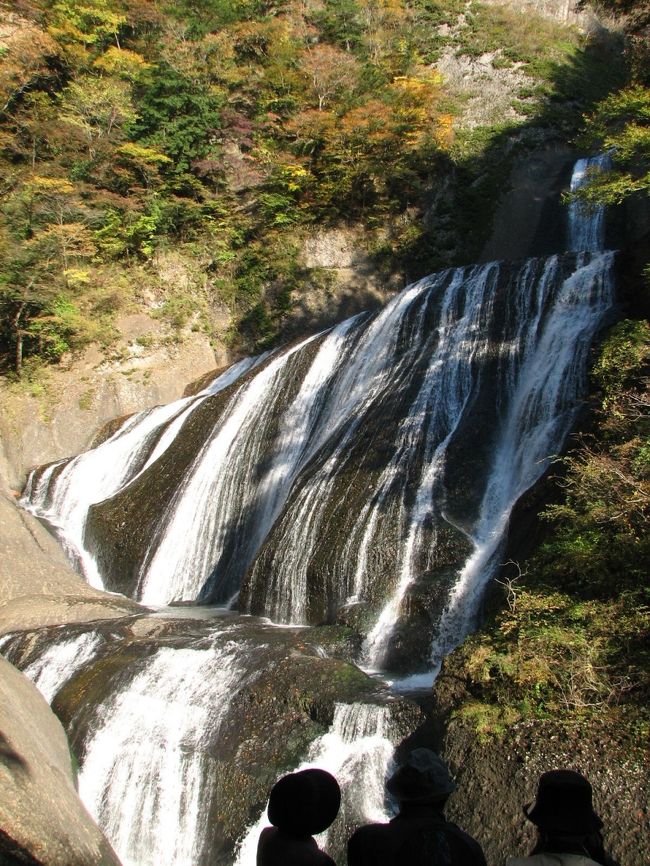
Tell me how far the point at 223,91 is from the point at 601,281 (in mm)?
19905

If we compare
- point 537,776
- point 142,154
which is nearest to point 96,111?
point 142,154

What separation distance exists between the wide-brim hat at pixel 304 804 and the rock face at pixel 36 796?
279 cm

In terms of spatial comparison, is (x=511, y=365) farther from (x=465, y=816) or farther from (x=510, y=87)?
(x=510, y=87)

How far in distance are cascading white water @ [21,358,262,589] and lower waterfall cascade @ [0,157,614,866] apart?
0.07 meters

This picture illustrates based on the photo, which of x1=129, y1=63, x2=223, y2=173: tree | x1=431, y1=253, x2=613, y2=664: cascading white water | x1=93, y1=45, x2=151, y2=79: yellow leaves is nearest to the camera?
x1=431, y1=253, x2=613, y2=664: cascading white water

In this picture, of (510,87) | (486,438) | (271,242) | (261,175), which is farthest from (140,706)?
(510,87)

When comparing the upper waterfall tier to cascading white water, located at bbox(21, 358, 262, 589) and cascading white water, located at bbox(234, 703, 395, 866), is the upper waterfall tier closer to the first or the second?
cascading white water, located at bbox(21, 358, 262, 589)

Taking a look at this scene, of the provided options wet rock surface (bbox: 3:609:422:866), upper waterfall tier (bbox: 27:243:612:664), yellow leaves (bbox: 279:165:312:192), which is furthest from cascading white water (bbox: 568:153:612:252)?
wet rock surface (bbox: 3:609:422:866)

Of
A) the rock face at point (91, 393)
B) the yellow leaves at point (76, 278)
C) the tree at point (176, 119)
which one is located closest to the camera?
the rock face at point (91, 393)

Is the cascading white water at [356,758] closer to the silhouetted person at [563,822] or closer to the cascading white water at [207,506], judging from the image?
the silhouetted person at [563,822]

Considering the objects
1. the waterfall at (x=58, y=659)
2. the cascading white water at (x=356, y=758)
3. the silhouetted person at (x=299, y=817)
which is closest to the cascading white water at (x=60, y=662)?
the waterfall at (x=58, y=659)

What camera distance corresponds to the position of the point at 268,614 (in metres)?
10.5

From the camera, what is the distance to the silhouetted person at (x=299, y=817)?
234 centimetres

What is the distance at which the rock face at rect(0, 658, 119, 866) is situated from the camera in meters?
4.36
